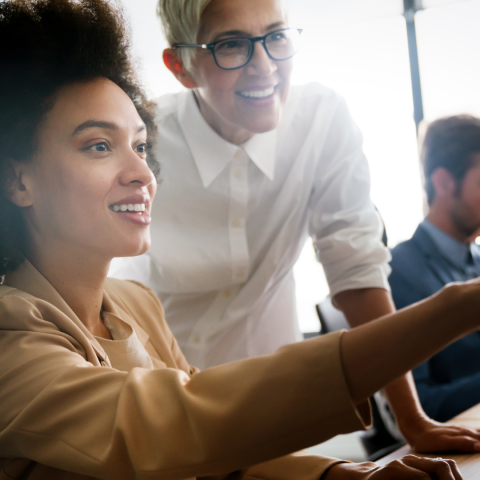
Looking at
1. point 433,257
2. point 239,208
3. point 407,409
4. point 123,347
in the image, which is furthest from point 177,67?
point 433,257

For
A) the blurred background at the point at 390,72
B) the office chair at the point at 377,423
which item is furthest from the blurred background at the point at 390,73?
the office chair at the point at 377,423

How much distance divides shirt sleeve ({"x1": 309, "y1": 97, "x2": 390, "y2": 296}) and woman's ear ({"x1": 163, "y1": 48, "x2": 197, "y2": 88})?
1.42 feet

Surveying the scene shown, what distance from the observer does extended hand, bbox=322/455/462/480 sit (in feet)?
2.56

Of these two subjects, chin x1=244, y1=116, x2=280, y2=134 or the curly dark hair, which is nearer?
the curly dark hair

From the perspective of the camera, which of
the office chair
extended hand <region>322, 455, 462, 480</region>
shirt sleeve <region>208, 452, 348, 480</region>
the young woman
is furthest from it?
the office chair

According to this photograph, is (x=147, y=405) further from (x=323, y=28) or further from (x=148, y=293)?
(x=323, y=28)

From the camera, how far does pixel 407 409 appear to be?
1.21m

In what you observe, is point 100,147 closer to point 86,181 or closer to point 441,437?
point 86,181

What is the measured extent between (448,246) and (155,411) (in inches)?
71.0

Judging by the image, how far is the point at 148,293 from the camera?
1.27 metres

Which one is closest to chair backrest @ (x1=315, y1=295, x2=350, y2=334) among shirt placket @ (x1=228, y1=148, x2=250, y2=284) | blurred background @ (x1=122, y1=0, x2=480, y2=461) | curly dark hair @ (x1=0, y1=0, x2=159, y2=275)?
shirt placket @ (x1=228, y1=148, x2=250, y2=284)

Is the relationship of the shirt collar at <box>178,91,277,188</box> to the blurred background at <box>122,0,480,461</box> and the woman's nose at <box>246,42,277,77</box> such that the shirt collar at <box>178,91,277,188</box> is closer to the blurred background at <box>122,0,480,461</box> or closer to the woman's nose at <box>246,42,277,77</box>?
the woman's nose at <box>246,42,277,77</box>

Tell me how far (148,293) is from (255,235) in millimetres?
439

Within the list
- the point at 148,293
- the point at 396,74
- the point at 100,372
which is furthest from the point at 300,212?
the point at 396,74
